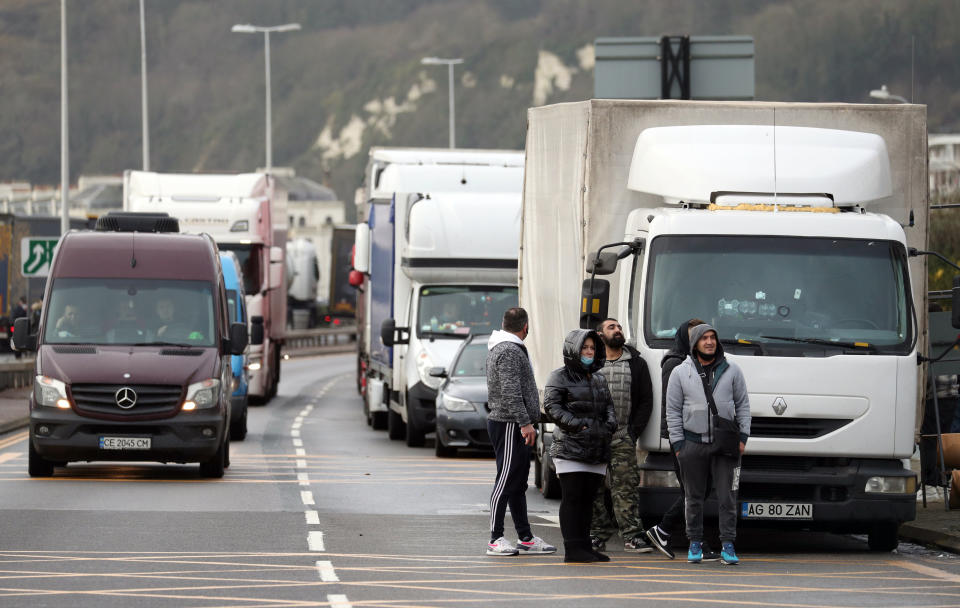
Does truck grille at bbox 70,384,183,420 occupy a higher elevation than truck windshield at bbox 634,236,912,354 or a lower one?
lower

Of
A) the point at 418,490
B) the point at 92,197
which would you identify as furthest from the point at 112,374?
the point at 92,197

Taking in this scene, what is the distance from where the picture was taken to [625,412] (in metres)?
13.3

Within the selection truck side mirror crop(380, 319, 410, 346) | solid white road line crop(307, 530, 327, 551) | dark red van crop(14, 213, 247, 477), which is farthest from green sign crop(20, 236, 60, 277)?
→ solid white road line crop(307, 530, 327, 551)

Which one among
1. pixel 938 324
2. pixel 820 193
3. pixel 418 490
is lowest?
pixel 418 490

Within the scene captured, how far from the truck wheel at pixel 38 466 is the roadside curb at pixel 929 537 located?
30.3 ft

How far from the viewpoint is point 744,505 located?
1341cm

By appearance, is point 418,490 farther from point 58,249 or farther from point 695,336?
point 695,336

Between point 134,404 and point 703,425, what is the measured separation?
8.38 metres

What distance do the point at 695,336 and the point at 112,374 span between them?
28.1ft

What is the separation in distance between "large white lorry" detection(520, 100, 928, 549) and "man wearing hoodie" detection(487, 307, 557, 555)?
0.79m

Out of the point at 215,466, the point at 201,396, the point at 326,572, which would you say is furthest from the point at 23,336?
the point at 326,572

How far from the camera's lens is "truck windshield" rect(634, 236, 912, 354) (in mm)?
13383

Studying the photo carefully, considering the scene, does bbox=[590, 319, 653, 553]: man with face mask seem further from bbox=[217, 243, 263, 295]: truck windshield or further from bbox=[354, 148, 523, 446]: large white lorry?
bbox=[217, 243, 263, 295]: truck windshield

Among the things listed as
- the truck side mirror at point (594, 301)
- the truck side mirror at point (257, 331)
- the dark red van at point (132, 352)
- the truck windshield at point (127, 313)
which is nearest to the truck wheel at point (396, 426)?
the truck side mirror at point (257, 331)
